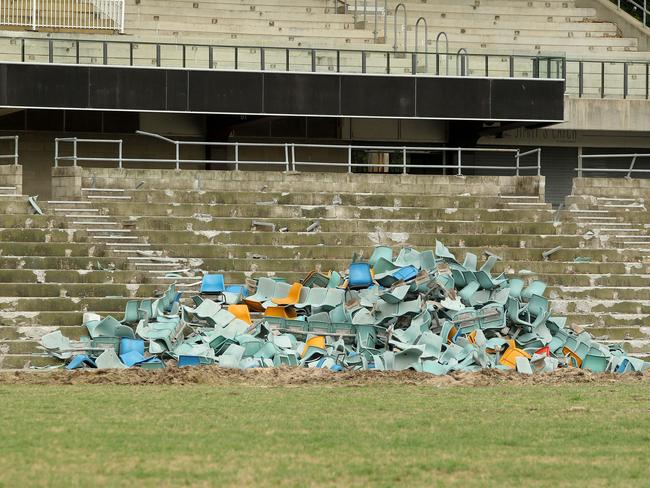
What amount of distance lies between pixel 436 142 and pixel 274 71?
21.4 feet

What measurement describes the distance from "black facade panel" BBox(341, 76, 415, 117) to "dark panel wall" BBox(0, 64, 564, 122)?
0.08 ft

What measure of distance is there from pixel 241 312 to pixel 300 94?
12.3 meters

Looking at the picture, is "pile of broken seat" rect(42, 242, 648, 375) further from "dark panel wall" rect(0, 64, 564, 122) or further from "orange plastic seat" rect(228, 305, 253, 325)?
"dark panel wall" rect(0, 64, 564, 122)

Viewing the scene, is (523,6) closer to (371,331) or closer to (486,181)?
(486,181)

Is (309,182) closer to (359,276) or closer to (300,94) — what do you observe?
(300,94)

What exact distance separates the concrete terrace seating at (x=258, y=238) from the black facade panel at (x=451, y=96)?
15.0ft

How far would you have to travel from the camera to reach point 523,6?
45.5 meters

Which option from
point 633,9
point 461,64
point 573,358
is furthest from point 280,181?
point 633,9

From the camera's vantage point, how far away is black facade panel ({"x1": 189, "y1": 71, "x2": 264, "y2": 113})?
33.9 metres

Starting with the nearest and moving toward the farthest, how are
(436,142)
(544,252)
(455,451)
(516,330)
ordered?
(455,451) → (516,330) → (544,252) → (436,142)

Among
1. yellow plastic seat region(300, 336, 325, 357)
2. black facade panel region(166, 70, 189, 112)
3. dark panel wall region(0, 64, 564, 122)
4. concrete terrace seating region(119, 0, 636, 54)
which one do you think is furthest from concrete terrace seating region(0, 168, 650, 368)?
concrete terrace seating region(119, 0, 636, 54)

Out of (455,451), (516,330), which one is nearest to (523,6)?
(516,330)

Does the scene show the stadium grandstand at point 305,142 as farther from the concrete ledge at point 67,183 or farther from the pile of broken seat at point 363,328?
the pile of broken seat at point 363,328

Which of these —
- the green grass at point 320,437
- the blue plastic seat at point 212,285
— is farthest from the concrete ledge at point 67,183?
the green grass at point 320,437
